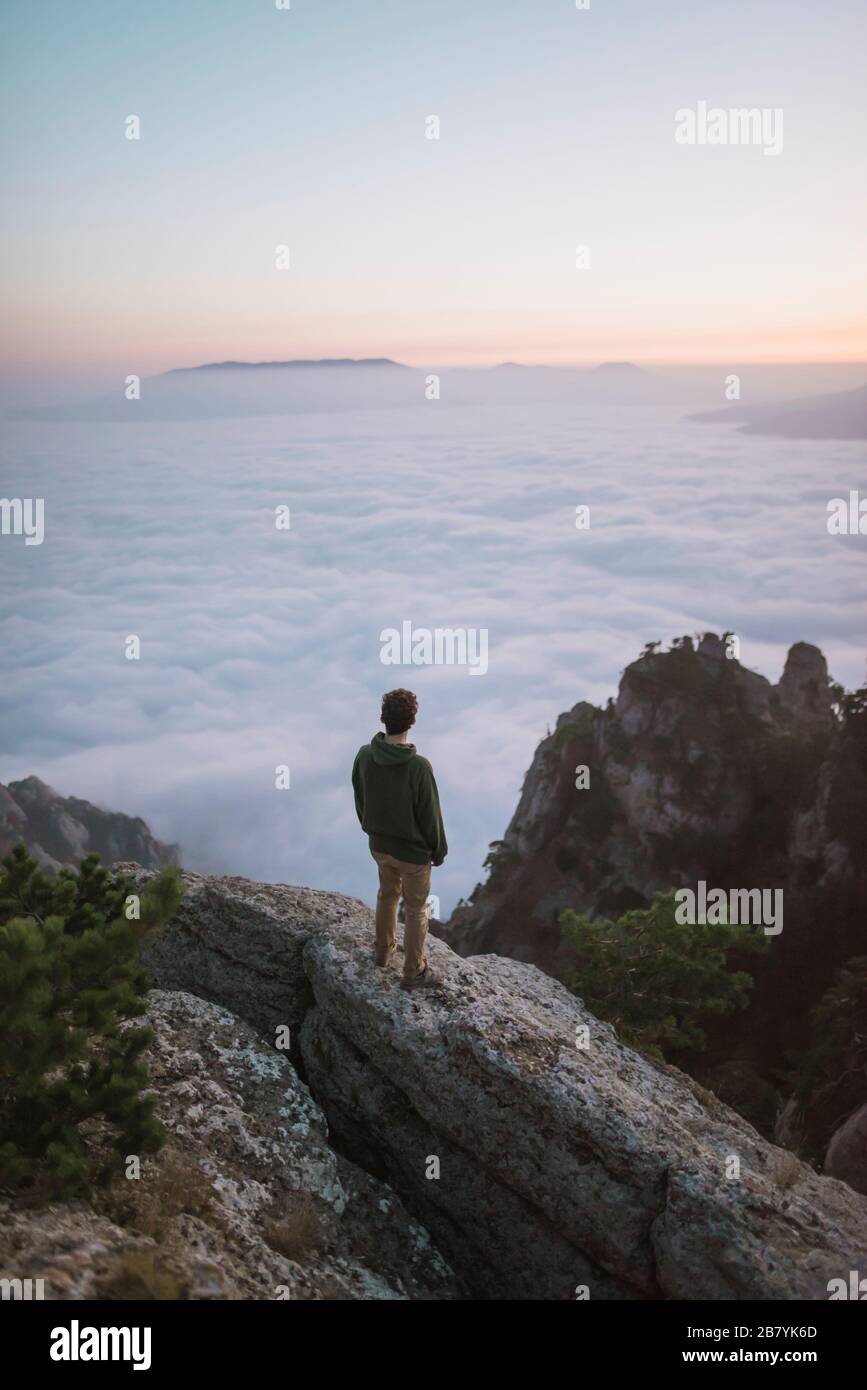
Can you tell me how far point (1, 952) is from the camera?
20.4 feet

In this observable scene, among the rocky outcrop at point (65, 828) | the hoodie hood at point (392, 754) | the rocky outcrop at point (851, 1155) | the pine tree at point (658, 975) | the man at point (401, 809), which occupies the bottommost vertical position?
the rocky outcrop at point (65, 828)

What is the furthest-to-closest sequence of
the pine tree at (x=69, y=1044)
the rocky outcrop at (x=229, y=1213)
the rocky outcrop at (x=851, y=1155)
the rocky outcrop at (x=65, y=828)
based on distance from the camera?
the rocky outcrop at (x=65, y=828) < the rocky outcrop at (x=851, y=1155) < the pine tree at (x=69, y=1044) < the rocky outcrop at (x=229, y=1213)

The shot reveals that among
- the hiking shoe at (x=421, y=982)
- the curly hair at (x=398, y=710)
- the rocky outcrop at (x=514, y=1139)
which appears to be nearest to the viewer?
the rocky outcrop at (x=514, y=1139)

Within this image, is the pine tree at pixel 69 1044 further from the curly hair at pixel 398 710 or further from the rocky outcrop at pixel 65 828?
the rocky outcrop at pixel 65 828

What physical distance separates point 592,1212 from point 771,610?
7874 inches

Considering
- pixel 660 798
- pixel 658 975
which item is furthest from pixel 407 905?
pixel 660 798

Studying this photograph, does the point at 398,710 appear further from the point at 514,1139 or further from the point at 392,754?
the point at 514,1139

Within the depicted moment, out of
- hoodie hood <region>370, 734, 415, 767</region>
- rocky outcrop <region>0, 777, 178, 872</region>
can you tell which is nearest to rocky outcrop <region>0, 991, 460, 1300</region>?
hoodie hood <region>370, 734, 415, 767</region>

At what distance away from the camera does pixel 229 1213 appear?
7234 millimetres

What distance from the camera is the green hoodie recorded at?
8.09m

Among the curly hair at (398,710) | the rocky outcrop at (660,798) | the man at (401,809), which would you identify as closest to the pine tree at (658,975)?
the man at (401,809)

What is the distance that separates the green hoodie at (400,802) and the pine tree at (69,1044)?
1828 mm

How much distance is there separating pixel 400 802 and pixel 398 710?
2.74ft

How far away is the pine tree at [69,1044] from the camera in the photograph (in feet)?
20.9
